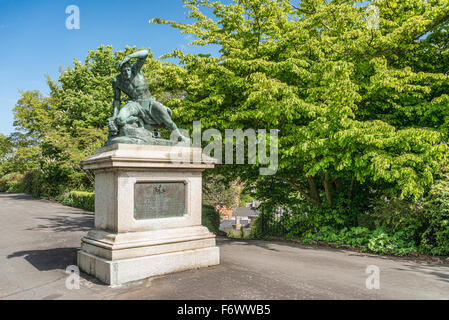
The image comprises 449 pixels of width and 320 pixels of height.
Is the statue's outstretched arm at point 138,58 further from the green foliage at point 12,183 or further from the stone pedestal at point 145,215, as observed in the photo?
the green foliage at point 12,183

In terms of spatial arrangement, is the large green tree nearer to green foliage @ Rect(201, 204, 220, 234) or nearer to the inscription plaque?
green foliage @ Rect(201, 204, 220, 234)

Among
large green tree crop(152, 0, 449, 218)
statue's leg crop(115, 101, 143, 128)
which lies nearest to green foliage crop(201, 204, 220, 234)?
large green tree crop(152, 0, 449, 218)

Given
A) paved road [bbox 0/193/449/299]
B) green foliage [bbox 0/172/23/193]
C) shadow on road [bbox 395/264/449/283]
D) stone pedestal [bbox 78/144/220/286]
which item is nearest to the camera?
paved road [bbox 0/193/449/299]

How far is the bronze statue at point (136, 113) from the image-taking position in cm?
592

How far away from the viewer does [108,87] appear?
28.4 m

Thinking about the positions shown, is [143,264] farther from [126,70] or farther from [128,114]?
[126,70]

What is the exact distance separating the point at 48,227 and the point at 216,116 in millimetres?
7777

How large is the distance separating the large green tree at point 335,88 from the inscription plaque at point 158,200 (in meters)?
3.91

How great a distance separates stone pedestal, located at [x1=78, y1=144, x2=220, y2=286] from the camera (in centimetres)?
518

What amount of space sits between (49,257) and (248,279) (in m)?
4.61

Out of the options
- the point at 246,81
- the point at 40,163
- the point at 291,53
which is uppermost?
the point at 291,53

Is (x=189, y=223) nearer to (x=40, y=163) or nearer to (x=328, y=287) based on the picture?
(x=328, y=287)

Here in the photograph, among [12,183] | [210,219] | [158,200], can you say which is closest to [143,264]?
[158,200]
